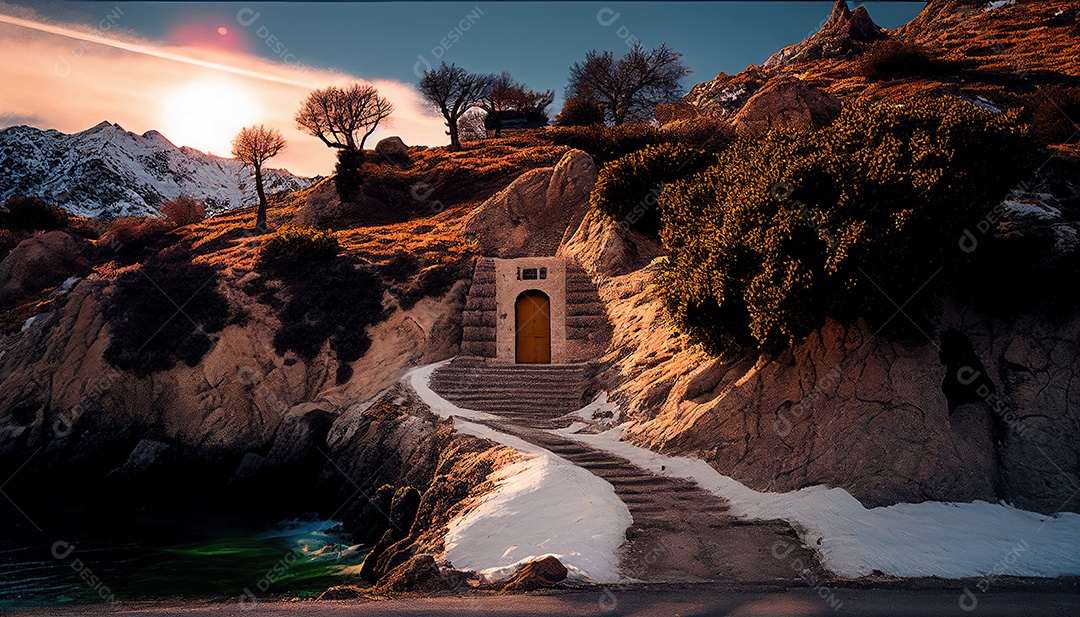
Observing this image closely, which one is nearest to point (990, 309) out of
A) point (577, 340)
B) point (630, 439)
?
point (630, 439)

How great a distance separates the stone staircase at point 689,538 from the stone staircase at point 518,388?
5.84 meters

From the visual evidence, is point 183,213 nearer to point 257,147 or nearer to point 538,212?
point 257,147

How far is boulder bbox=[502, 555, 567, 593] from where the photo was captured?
11.4 metres

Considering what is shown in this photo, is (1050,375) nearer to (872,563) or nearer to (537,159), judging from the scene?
(872,563)

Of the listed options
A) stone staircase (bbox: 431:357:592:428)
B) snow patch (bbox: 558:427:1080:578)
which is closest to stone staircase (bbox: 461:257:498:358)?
stone staircase (bbox: 431:357:592:428)

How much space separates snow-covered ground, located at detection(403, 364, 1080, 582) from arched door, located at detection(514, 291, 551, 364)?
1255cm

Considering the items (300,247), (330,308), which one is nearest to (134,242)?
(300,247)

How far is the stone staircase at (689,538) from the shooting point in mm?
12445

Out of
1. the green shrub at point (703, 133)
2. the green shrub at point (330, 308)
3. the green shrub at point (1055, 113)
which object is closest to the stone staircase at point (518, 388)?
the green shrub at point (330, 308)

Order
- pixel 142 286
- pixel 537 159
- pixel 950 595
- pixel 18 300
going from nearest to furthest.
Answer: pixel 950 595 → pixel 142 286 → pixel 18 300 → pixel 537 159

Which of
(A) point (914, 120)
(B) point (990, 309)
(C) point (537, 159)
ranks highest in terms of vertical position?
(C) point (537, 159)

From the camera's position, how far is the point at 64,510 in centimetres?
2514

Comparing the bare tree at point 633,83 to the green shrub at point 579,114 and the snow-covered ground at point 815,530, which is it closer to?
the green shrub at point 579,114

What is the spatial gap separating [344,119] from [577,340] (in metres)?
42.2
